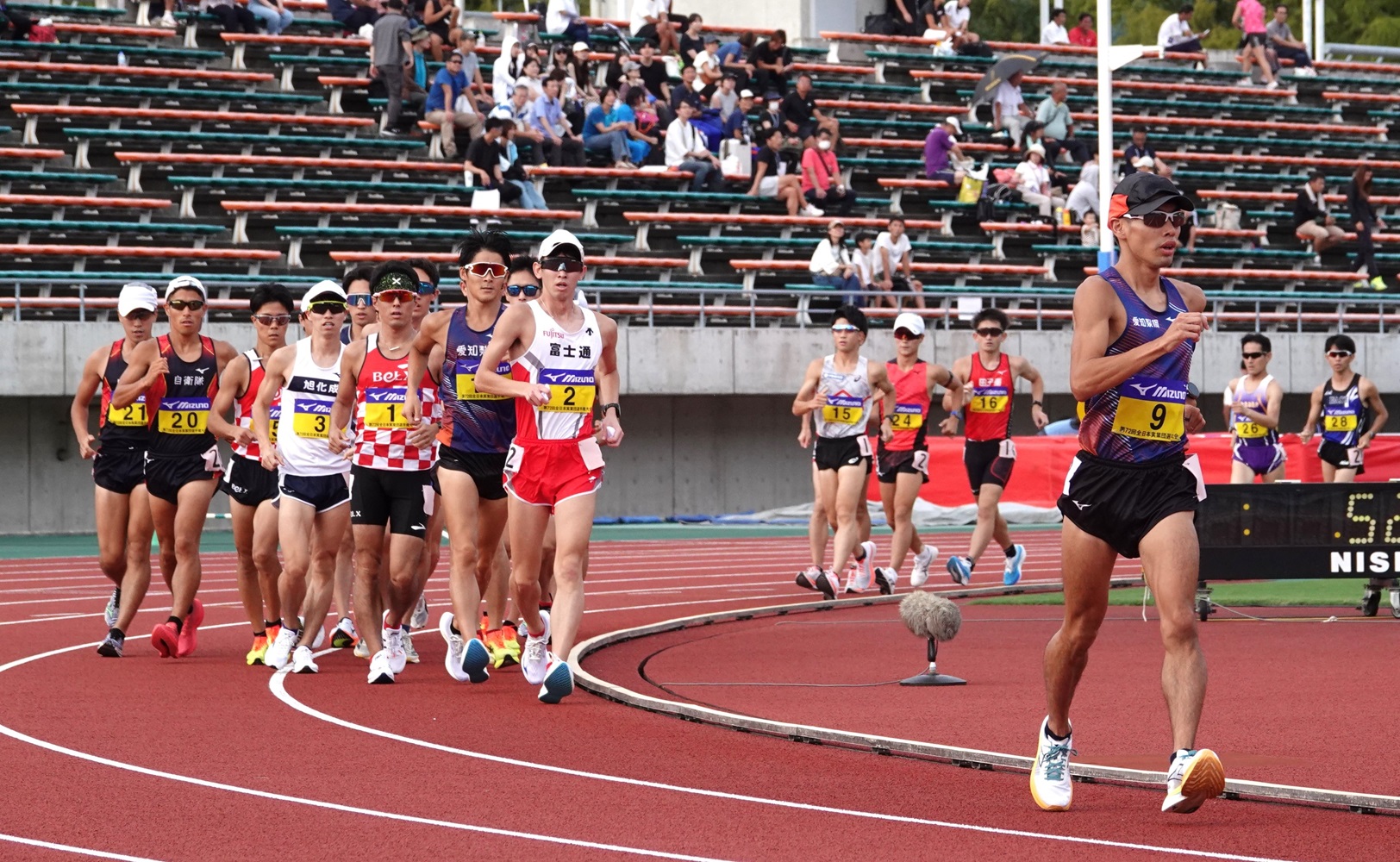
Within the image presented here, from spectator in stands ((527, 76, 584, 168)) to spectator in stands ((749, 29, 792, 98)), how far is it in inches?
183

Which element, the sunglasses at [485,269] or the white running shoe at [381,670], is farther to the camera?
the sunglasses at [485,269]

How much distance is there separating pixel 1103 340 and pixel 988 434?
10195mm

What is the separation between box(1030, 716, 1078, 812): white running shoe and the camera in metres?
6.45

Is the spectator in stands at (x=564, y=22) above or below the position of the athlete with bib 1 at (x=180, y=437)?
above

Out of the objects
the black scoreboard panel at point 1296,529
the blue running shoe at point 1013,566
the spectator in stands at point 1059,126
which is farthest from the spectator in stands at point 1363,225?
the black scoreboard panel at point 1296,529

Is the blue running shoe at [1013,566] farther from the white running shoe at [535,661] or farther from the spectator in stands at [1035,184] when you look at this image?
the spectator in stands at [1035,184]

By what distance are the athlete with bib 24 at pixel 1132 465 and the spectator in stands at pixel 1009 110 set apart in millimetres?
26718

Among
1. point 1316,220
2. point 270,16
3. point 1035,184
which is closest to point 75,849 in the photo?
point 270,16

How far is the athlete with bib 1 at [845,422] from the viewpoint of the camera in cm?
1533

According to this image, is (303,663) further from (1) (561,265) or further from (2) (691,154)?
(2) (691,154)

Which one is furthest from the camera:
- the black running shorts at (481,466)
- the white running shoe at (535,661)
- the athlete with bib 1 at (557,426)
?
the black running shorts at (481,466)

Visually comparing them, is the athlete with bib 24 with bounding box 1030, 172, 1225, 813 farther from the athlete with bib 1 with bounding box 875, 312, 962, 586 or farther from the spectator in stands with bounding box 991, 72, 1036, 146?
the spectator in stands with bounding box 991, 72, 1036, 146

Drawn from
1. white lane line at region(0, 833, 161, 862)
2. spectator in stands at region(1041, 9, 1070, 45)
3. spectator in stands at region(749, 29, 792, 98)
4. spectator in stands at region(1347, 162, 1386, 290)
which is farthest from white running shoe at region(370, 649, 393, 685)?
spectator in stands at region(1041, 9, 1070, 45)

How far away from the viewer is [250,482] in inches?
455
